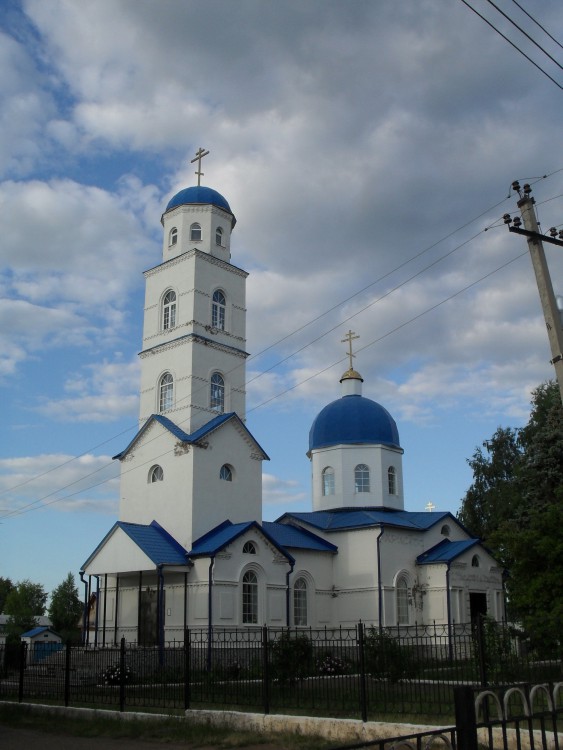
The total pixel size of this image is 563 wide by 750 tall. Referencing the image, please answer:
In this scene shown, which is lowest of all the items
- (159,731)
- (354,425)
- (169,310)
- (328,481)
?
(159,731)

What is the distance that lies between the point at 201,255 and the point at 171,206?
2913 mm

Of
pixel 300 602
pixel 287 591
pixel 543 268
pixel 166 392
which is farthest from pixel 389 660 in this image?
pixel 166 392

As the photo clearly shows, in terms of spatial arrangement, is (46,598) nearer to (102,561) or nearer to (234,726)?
(102,561)

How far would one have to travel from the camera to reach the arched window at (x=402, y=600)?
28203 mm

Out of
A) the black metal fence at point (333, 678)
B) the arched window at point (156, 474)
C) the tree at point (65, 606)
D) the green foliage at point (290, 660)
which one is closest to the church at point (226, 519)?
the arched window at point (156, 474)

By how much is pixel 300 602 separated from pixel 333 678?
14042 millimetres

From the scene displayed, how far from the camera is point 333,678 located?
44.4ft

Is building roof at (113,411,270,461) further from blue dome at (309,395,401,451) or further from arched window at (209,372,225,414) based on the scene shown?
blue dome at (309,395,401,451)

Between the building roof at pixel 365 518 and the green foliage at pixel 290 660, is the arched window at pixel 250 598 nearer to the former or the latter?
the building roof at pixel 365 518

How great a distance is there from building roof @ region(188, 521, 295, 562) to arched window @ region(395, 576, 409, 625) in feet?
16.7

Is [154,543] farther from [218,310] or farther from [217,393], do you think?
[218,310]

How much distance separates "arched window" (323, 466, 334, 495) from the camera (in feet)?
106

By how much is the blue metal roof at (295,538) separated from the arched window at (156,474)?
4.40 m

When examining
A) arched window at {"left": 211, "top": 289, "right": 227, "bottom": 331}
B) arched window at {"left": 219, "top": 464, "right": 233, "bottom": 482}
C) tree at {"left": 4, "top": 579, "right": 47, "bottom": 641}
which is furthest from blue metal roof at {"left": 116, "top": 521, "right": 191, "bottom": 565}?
tree at {"left": 4, "top": 579, "right": 47, "bottom": 641}
